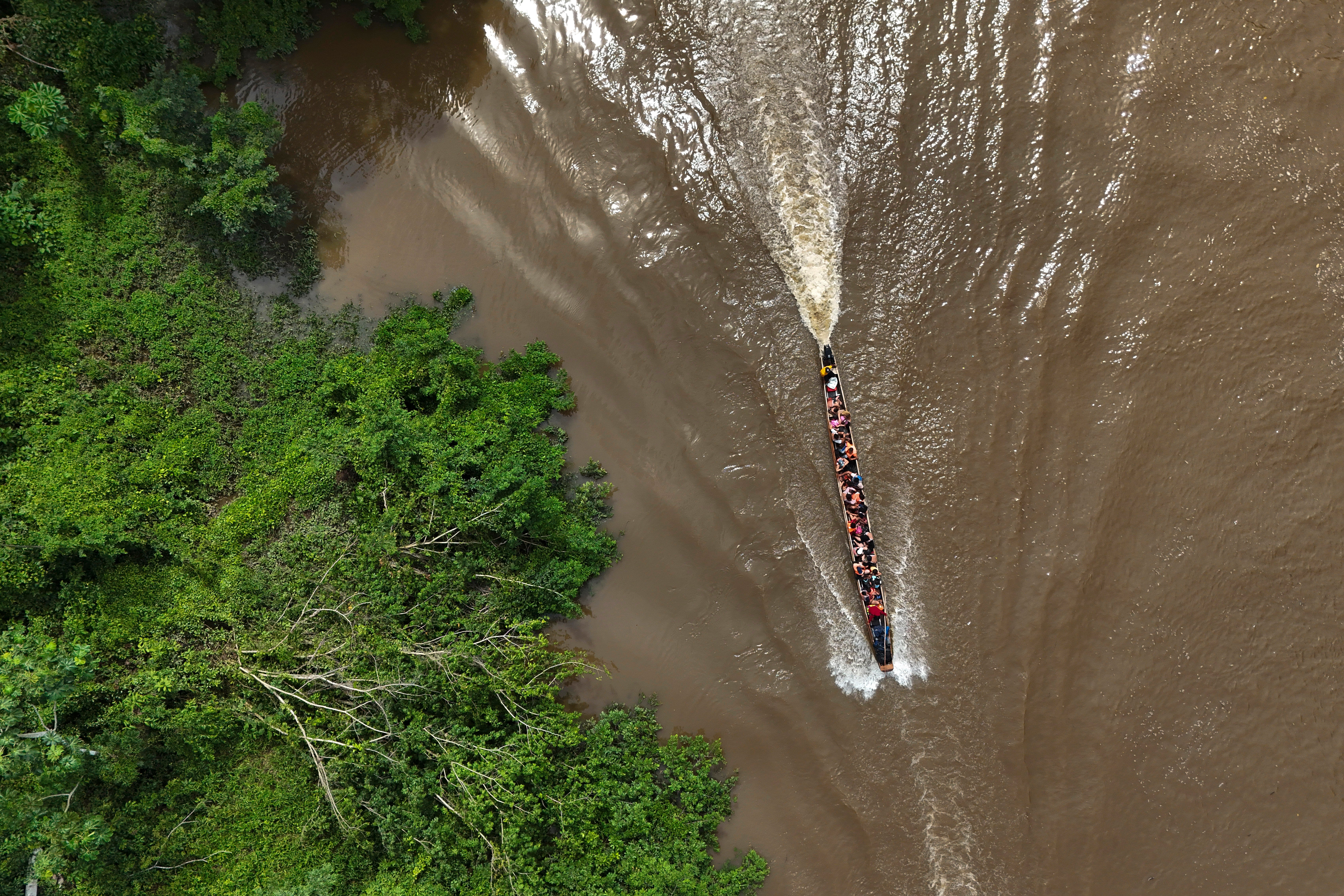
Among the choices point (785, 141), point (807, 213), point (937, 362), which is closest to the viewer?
point (937, 362)

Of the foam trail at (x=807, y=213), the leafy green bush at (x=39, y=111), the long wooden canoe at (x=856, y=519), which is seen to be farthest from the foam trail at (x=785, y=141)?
the leafy green bush at (x=39, y=111)

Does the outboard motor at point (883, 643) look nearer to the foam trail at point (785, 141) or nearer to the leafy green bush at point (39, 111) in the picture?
the foam trail at point (785, 141)

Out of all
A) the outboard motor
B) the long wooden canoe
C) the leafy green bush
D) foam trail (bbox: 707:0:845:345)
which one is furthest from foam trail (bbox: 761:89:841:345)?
the leafy green bush

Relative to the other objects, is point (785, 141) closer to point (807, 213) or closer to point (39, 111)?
point (807, 213)

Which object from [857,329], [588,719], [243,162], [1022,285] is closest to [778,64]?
[857,329]

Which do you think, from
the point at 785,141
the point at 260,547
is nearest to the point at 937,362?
the point at 785,141

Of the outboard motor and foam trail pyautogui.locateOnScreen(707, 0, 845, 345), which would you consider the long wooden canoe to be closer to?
the outboard motor
